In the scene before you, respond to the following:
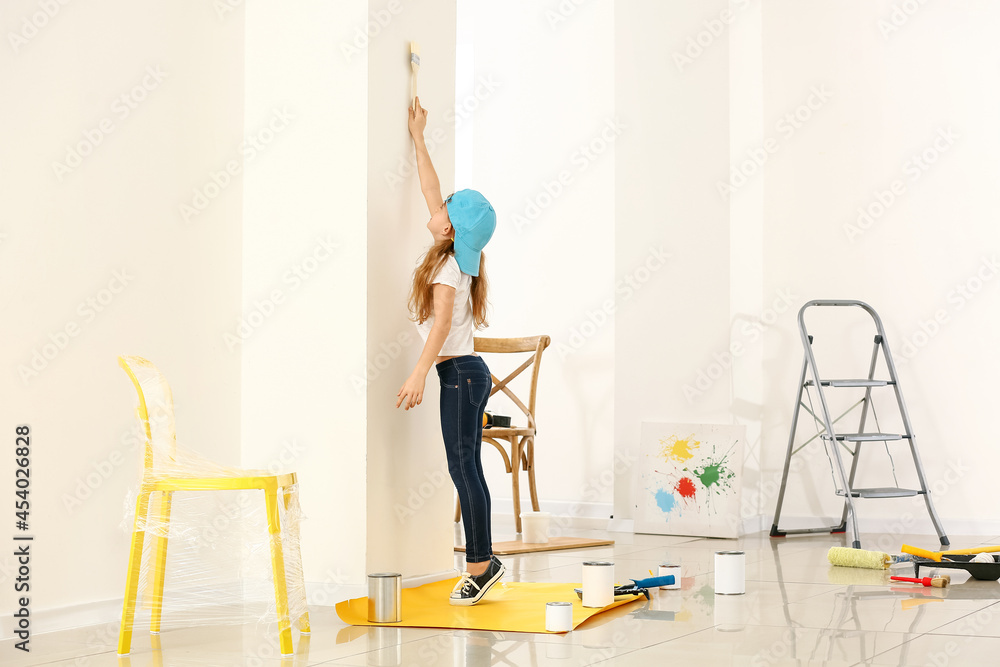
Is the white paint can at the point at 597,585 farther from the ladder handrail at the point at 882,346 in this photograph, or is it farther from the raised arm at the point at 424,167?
the ladder handrail at the point at 882,346

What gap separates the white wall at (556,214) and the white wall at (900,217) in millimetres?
848

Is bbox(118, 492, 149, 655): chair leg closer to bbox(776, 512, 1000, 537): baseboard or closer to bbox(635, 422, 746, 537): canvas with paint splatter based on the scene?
bbox(635, 422, 746, 537): canvas with paint splatter

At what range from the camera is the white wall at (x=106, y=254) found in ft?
8.53

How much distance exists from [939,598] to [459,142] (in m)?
3.84

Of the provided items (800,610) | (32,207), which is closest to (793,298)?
(800,610)

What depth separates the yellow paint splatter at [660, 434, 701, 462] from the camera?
491cm

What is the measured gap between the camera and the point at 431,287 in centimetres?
Answer: 306

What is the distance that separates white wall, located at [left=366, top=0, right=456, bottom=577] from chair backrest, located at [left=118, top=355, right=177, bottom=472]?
66 centimetres

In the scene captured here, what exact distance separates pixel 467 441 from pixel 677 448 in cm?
212

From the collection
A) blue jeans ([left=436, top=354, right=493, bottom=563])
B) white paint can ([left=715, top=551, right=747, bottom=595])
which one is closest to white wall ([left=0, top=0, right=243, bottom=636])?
blue jeans ([left=436, top=354, right=493, bottom=563])

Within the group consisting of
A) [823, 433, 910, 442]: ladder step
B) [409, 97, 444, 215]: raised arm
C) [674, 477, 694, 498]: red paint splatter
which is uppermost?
[409, 97, 444, 215]: raised arm

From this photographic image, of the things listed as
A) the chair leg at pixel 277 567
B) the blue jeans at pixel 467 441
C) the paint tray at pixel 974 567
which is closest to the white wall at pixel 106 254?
the chair leg at pixel 277 567

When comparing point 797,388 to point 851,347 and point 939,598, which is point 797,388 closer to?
point 851,347

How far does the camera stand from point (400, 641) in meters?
2.51
